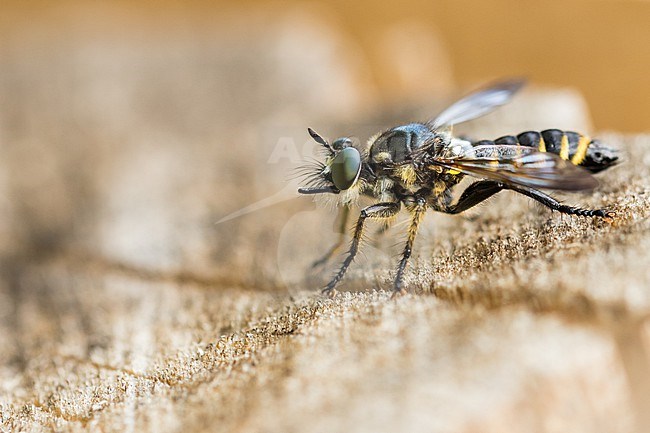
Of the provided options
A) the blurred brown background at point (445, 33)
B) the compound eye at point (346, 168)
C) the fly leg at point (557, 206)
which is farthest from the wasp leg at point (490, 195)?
the blurred brown background at point (445, 33)

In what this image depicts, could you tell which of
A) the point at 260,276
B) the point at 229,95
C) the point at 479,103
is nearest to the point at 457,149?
the point at 479,103

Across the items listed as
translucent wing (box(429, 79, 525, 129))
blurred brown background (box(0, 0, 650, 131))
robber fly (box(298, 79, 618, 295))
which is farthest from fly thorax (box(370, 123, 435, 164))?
blurred brown background (box(0, 0, 650, 131))

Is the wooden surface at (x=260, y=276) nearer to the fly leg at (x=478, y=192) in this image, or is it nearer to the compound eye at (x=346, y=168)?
the fly leg at (x=478, y=192)

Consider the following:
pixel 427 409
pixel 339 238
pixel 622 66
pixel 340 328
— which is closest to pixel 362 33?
pixel 622 66

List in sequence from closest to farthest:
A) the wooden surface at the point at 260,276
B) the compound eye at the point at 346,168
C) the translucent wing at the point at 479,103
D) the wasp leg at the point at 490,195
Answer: the wooden surface at the point at 260,276, the wasp leg at the point at 490,195, the compound eye at the point at 346,168, the translucent wing at the point at 479,103

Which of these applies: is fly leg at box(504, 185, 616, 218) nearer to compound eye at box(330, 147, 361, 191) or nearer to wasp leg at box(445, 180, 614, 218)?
wasp leg at box(445, 180, 614, 218)

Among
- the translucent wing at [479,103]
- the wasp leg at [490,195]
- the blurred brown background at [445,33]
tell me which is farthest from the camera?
the blurred brown background at [445,33]

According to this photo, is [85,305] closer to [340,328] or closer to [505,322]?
[340,328]

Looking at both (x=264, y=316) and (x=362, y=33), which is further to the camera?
(x=362, y=33)
